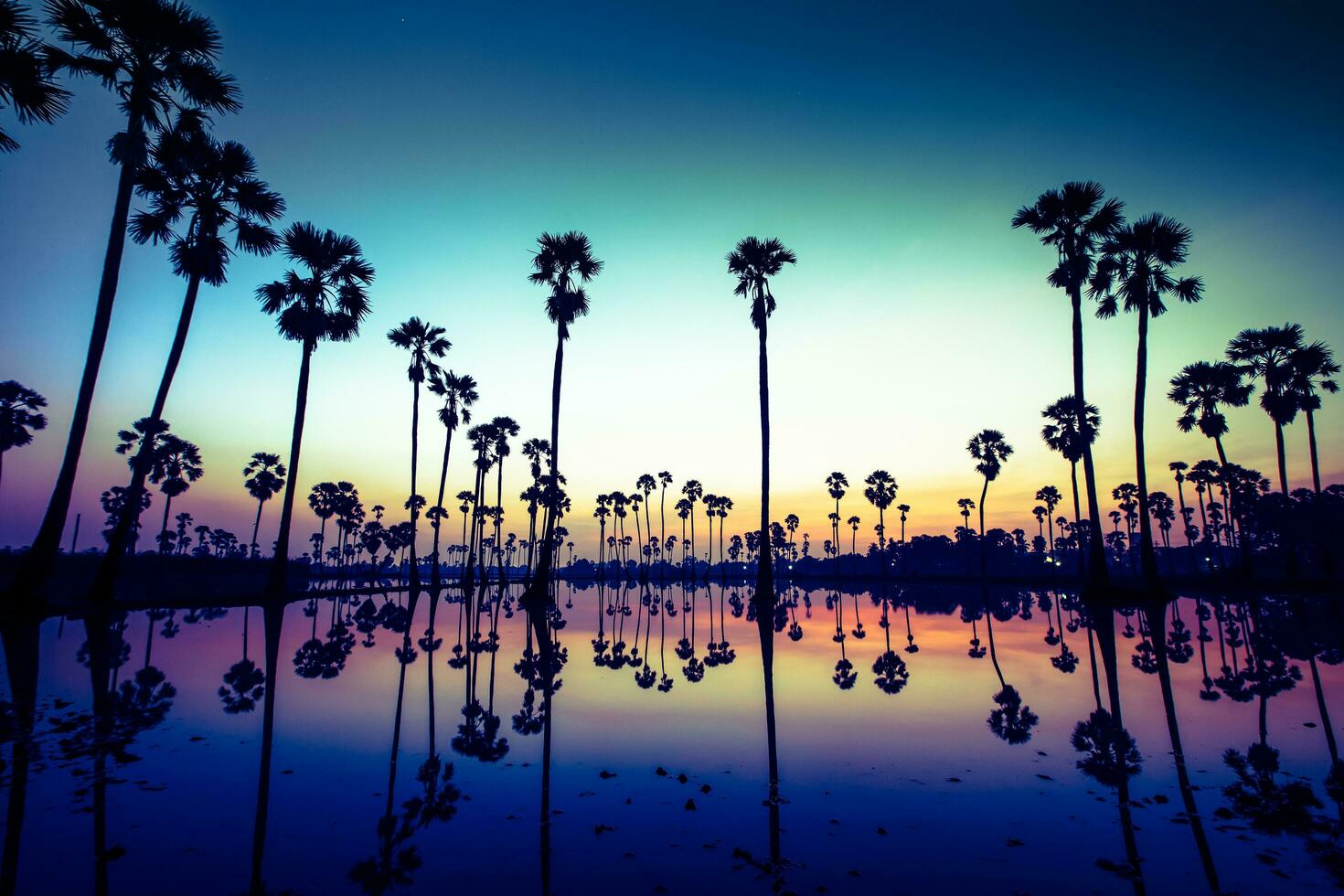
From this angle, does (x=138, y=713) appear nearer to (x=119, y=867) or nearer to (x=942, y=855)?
(x=119, y=867)

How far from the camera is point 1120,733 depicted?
26.9ft

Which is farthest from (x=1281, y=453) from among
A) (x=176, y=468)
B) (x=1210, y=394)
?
(x=176, y=468)

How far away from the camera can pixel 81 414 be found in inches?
750

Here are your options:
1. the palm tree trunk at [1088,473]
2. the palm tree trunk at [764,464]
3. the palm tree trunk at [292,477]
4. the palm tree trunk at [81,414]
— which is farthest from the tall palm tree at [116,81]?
the palm tree trunk at [1088,473]

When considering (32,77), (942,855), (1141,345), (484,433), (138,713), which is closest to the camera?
(942,855)

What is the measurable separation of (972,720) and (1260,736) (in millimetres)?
3574

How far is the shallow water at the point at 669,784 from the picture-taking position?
4320 mm

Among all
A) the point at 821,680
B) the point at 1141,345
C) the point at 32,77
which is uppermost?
the point at 32,77

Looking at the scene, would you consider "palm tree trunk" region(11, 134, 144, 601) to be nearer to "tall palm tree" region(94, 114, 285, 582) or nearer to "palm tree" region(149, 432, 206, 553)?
"tall palm tree" region(94, 114, 285, 582)

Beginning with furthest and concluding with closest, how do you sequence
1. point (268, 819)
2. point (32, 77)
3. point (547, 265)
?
point (547, 265) → point (32, 77) → point (268, 819)

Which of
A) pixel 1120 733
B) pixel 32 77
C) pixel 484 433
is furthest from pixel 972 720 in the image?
pixel 484 433

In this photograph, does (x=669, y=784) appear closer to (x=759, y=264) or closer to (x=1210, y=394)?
(x=759, y=264)

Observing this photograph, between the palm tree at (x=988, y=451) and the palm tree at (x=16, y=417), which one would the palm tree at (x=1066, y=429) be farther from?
the palm tree at (x=16, y=417)

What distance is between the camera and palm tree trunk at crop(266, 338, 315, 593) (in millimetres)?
29281
